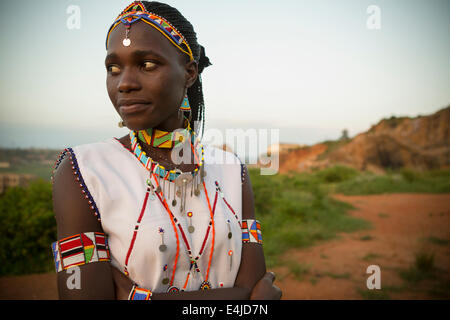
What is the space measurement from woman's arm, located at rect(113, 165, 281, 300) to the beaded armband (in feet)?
0.44

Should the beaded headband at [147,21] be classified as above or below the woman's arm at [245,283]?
above

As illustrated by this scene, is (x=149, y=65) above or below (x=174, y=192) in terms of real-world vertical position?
above

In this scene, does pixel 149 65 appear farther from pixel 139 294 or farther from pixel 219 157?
pixel 139 294

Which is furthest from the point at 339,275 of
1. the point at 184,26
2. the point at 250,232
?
the point at 184,26

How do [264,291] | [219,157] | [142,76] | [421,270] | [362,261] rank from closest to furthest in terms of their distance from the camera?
[142,76]
[264,291]
[219,157]
[421,270]
[362,261]

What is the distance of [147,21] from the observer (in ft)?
4.79

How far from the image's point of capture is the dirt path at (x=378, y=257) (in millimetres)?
5051

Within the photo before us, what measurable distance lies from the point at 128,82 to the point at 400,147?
1226 inches

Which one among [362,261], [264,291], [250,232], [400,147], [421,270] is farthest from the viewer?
[400,147]

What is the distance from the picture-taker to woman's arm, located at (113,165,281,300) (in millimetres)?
1367

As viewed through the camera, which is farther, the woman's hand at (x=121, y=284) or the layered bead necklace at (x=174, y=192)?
the layered bead necklace at (x=174, y=192)

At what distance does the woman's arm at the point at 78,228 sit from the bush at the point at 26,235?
4.82 meters

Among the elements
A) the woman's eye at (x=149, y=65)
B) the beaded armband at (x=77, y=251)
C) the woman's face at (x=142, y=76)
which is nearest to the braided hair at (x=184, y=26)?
the woman's face at (x=142, y=76)

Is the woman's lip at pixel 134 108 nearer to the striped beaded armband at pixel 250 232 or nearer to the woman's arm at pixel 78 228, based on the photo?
the woman's arm at pixel 78 228
